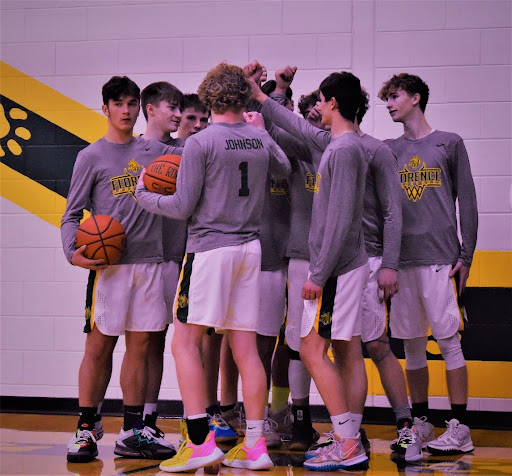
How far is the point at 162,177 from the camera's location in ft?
14.1

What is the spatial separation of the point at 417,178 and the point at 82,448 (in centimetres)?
241

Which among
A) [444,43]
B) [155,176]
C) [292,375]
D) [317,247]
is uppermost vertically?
[444,43]

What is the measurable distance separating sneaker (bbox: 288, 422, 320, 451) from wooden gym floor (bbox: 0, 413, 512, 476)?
7 cm

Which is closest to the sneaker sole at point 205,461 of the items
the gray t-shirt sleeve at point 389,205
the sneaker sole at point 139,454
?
the sneaker sole at point 139,454

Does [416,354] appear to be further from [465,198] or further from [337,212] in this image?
[337,212]

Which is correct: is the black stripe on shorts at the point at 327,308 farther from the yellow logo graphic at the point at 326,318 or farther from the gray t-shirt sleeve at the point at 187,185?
the gray t-shirt sleeve at the point at 187,185

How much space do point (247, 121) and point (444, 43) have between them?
220 cm


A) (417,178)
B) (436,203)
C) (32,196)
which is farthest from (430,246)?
(32,196)

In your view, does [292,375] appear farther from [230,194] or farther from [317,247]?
[230,194]

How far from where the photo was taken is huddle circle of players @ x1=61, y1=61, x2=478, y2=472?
13.6 ft

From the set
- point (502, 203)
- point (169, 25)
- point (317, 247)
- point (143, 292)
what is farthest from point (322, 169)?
point (169, 25)

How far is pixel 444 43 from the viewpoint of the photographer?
5.99 m

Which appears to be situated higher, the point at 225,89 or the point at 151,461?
the point at 225,89

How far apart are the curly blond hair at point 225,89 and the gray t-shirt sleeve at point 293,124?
392mm
